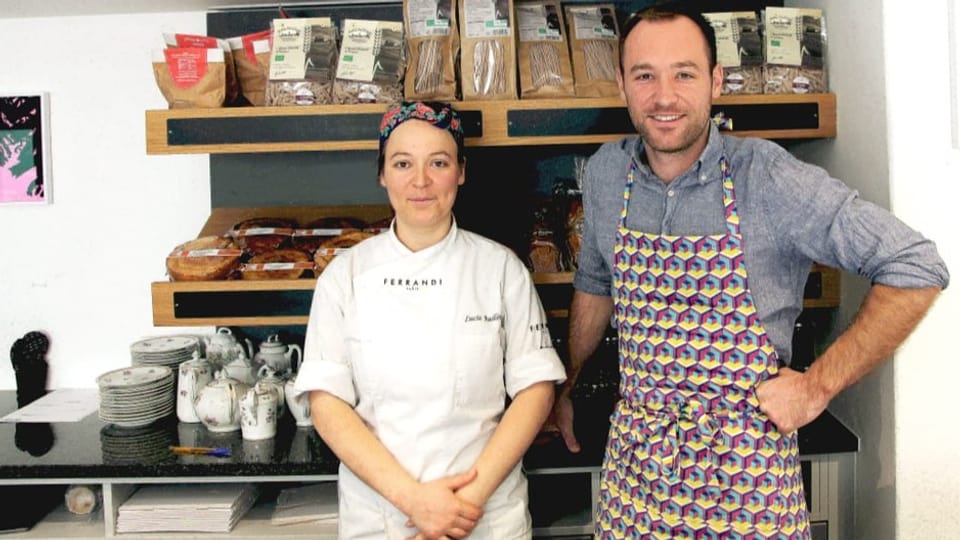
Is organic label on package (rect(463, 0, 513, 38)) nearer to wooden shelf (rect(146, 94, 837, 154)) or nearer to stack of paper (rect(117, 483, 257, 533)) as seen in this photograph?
wooden shelf (rect(146, 94, 837, 154))

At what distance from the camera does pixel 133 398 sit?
2262 millimetres

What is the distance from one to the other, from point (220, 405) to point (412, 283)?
0.77 meters

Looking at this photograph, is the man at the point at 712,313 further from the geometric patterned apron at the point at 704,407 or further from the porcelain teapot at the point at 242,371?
the porcelain teapot at the point at 242,371

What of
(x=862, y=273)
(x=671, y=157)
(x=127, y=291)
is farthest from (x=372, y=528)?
(x=127, y=291)

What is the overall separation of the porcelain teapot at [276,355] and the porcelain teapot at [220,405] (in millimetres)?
200

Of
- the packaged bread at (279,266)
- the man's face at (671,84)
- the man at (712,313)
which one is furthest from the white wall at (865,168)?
the packaged bread at (279,266)

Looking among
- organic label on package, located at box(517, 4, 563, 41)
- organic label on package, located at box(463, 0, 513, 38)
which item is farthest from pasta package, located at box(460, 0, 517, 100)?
organic label on package, located at box(517, 4, 563, 41)

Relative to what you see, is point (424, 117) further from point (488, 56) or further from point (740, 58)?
point (740, 58)

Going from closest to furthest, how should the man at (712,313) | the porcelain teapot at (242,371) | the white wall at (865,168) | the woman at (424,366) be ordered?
the man at (712,313), the woman at (424,366), the white wall at (865,168), the porcelain teapot at (242,371)

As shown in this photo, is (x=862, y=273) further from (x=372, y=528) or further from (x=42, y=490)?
(x=42, y=490)

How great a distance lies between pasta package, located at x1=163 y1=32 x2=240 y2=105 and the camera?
2.15 m

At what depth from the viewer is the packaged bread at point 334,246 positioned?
7.11ft

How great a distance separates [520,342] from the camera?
1783mm

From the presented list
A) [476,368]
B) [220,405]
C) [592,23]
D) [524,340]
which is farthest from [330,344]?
[592,23]
